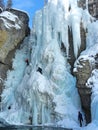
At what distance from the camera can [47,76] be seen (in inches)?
1020

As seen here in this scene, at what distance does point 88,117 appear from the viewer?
914 inches

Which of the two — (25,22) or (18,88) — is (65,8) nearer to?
(25,22)

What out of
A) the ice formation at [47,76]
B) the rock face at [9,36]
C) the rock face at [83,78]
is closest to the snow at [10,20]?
the rock face at [9,36]

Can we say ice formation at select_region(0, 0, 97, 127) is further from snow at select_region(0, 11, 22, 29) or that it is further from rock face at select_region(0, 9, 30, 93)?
snow at select_region(0, 11, 22, 29)

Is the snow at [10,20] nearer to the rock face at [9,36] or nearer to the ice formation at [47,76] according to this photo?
the rock face at [9,36]

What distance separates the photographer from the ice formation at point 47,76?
78.6 ft

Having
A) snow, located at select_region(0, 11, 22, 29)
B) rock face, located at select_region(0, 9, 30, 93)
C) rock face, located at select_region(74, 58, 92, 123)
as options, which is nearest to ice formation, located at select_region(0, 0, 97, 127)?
rock face, located at select_region(0, 9, 30, 93)

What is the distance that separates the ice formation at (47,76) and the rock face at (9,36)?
731 millimetres

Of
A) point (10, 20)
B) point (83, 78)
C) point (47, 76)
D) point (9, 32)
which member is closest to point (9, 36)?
point (9, 32)

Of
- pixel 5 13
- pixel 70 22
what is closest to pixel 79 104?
pixel 70 22

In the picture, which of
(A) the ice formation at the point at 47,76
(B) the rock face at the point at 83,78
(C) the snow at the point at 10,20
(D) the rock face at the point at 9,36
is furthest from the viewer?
(C) the snow at the point at 10,20

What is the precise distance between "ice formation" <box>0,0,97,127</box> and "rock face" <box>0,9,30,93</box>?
0.73 m

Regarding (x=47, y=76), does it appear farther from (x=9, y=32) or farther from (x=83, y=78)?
(x=9, y=32)

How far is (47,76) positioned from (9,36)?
658cm
